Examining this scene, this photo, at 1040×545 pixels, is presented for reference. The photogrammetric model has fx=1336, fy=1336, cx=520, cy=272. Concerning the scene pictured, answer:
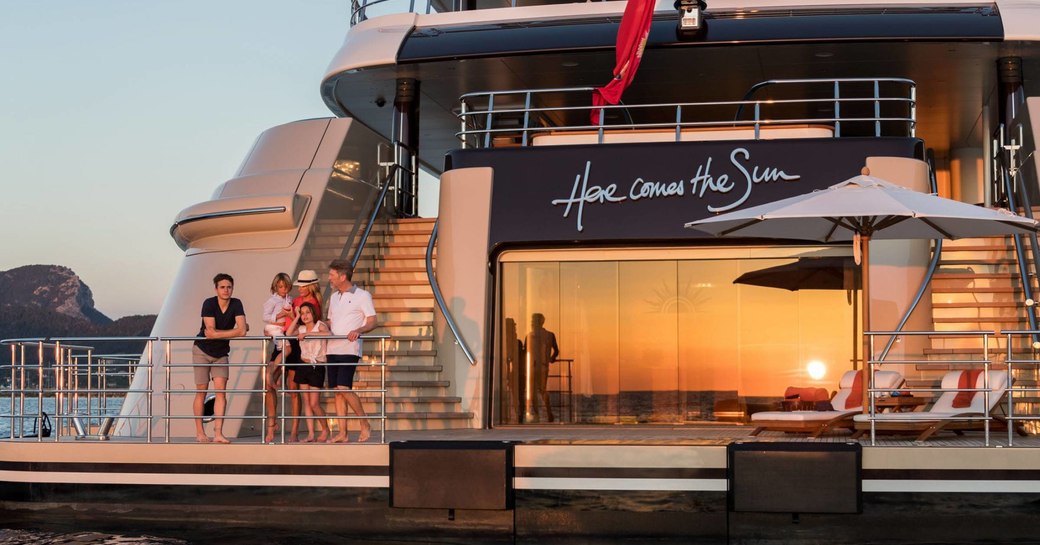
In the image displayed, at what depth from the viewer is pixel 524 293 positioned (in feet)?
45.9

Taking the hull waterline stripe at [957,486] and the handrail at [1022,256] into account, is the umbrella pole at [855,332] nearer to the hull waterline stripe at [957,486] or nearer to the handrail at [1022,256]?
the handrail at [1022,256]

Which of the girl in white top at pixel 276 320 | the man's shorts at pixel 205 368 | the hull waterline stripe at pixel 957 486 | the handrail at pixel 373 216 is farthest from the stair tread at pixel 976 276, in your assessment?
the man's shorts at pixel 205 368

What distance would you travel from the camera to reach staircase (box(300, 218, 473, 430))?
13.5m

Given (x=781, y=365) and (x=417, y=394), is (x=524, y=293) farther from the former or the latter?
(x=781, y=365)

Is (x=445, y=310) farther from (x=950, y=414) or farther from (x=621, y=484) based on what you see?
(x=950, y=414)

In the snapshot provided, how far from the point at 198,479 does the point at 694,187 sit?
5.81 m

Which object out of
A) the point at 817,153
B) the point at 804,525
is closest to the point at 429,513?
the point at 804,525

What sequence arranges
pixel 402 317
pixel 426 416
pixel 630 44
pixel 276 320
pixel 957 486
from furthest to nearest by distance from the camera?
pixel 630 44, pixel 402 317, pixel 426 416, pixel 276 320, pixel 957 486

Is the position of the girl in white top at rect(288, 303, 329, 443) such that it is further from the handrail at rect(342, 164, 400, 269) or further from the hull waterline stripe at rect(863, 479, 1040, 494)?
the hull waterline stripe at rect(863, 479, 1040, 494)

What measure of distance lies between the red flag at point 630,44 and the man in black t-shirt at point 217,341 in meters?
5.38

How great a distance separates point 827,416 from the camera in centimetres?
1100

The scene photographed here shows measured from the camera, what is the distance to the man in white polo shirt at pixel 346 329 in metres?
11.4

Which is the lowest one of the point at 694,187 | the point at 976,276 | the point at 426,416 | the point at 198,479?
the point at 198,479

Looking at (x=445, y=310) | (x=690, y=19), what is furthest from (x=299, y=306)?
(x=690, y=19)
